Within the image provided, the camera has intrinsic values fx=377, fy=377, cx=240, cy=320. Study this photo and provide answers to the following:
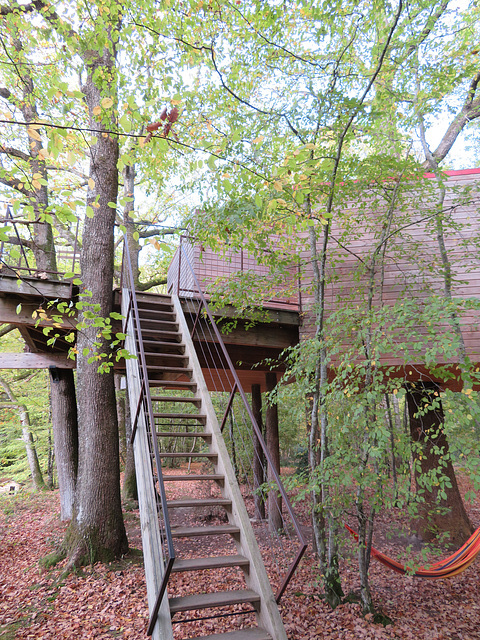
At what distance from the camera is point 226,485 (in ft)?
12.3

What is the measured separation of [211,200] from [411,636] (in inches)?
222

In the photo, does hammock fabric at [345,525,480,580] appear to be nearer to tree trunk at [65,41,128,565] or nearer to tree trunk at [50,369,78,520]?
tree trunk at [65,41,128,565]

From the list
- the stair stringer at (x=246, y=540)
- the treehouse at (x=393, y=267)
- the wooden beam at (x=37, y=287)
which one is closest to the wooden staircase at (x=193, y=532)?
the stair stringer at (x=246, y=540)

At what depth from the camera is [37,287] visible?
577cm

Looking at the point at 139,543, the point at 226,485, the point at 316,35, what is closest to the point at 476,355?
the point at 226,485

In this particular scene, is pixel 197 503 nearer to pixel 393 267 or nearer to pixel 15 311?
pixel 15 311

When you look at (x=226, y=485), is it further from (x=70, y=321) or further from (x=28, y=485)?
(x=28, y=485)

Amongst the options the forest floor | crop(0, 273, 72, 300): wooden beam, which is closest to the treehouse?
crop(0, 273, 72, 300): wooden beam

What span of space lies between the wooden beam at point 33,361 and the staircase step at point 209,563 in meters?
5.04

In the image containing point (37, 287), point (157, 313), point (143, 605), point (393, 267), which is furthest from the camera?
point (393, 267)

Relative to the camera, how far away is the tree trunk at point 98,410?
5012 mm

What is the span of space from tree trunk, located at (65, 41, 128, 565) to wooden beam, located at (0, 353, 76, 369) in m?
1.81

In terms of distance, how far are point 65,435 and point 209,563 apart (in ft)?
16.0

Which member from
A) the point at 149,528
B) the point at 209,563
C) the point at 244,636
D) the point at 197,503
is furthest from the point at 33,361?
the point at 244,636
